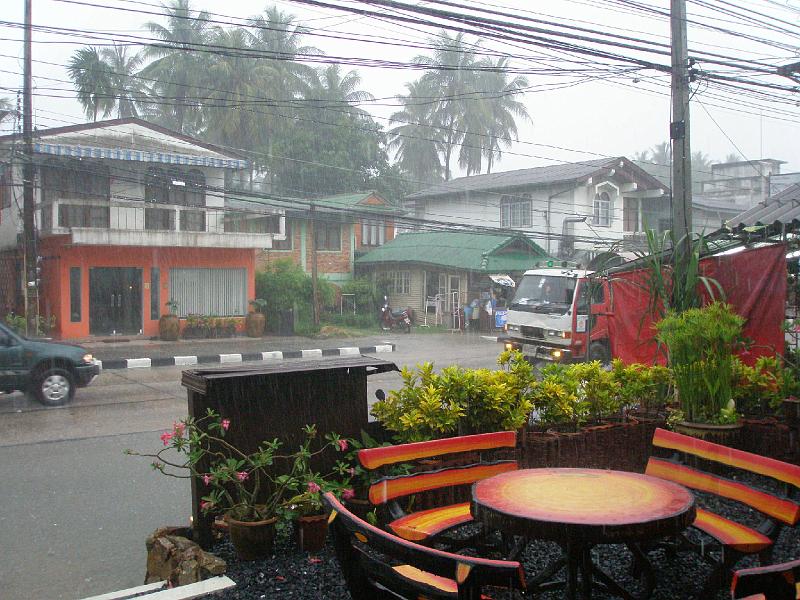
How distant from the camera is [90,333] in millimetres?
23938

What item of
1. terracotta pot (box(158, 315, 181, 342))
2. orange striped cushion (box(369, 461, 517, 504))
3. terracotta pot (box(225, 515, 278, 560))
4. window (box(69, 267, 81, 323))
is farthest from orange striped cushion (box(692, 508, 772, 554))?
window (box(69, 267, 81, 323))

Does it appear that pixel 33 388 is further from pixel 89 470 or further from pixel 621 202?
pixel 621 202

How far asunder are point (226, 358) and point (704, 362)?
47.5 feet

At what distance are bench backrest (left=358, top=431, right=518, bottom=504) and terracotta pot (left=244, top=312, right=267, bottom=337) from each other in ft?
71.8

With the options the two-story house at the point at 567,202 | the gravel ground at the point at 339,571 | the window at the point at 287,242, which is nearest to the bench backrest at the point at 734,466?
the gravel ground at the point at 339,571

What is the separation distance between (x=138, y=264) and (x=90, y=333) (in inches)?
102

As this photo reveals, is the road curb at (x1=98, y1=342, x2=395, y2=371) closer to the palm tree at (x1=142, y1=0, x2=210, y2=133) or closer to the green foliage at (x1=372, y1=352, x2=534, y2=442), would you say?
the green foliage at (x1=372, y1=352, x2=534, y2=442)

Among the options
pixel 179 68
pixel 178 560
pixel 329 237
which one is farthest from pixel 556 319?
pixel 179 68

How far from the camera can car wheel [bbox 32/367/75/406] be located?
11812 millimetres

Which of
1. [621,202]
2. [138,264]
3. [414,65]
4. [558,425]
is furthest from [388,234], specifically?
[558,425]

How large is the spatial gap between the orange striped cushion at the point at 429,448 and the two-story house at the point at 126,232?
19.0m

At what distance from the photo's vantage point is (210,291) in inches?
1010

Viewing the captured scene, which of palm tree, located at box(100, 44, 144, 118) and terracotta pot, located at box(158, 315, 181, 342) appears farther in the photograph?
palm tree, located at box(100, 44, 144, 118)

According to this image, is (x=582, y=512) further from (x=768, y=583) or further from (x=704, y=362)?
(x=704, y=362)
